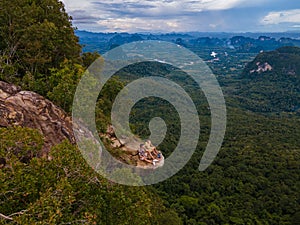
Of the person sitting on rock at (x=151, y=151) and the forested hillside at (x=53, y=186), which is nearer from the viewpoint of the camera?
the forested hillside at (x=53, y=186)

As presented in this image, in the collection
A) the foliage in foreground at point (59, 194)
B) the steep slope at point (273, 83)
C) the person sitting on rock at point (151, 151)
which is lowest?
the steep slope at point (273, 83)

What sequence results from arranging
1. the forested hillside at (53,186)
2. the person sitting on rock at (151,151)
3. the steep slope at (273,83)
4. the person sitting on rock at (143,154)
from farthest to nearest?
the steep slope at (273,83), the person sitting on rock at (151,151), the person sitting on rock at (143,154), the forested hillside at (53,186)

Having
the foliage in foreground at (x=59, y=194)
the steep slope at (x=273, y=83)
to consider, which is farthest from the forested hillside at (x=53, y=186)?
the steep slope at (x=273, y=83)

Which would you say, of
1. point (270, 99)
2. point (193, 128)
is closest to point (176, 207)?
point (193, 128)

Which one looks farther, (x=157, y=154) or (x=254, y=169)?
(x=254, y=169)

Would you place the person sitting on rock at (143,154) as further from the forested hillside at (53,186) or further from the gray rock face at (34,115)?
the forested hillside at (53,186)

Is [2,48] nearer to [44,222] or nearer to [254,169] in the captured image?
[44,222]

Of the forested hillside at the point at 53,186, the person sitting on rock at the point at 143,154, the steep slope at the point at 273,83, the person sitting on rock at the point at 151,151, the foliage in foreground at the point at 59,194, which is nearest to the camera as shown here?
the foliage in foreground at the point at 59,194

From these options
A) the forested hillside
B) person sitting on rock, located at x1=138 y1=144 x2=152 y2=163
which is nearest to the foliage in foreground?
the forested hillside
